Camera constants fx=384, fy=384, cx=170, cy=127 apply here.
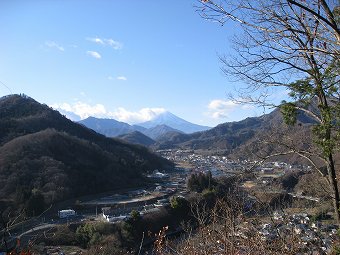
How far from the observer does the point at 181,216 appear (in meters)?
24.8

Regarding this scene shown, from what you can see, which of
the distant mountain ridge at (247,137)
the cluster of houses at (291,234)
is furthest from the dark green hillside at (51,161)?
the cluster of houses at (291,234)

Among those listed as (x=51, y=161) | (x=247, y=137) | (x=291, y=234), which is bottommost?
(x=291, y=234)

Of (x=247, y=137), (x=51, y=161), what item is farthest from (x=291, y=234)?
(x=247, y=137)

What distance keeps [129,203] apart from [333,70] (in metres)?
28.2

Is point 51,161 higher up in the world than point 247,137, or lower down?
lower down

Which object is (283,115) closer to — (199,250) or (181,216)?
(199,250)

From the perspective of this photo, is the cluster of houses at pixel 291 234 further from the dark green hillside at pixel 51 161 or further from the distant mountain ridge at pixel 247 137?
the dark green hillside at pixel 51 161

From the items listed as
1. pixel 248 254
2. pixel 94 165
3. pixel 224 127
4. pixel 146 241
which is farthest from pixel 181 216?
pixel 224 127

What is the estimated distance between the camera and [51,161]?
36.3m

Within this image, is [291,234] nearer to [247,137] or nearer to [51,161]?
[51,161]

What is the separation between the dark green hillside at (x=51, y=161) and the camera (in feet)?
102

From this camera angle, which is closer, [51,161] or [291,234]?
[291,234]

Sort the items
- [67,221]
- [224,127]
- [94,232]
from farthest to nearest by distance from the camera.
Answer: [224,127] < [67,221] < [94,232]

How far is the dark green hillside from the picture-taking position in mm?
31109
